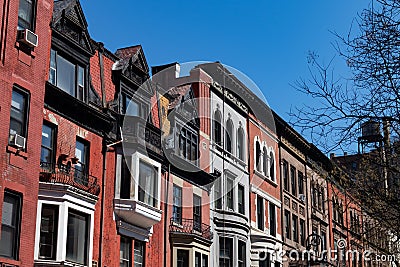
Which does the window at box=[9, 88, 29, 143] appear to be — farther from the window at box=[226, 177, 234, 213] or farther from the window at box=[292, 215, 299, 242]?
the window at box=[292, 215, 299, 242]

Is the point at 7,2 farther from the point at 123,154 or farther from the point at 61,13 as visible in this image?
the point at 123,154

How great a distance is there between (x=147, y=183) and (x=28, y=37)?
9.55 metres

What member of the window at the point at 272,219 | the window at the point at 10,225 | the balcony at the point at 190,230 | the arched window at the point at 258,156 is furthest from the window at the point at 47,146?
the window at the point at 272,219

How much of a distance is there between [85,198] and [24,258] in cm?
419

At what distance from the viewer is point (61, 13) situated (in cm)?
2545

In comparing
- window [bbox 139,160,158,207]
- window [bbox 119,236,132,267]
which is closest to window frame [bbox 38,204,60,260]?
window [bbox 119,236,132,267]

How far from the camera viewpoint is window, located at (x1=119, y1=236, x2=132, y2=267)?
27.2 metres

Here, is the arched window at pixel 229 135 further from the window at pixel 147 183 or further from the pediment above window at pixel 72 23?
the pediment above window at pixel 72 23

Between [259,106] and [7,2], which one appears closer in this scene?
[7,2]

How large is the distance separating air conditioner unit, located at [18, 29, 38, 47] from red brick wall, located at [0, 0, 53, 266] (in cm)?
21

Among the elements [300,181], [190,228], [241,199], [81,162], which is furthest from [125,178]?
[300,181]

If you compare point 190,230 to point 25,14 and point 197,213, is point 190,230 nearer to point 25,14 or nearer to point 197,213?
point 197,213

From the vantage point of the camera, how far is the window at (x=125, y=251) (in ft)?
89.4

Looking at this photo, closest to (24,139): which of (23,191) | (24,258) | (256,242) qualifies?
(23,191)
